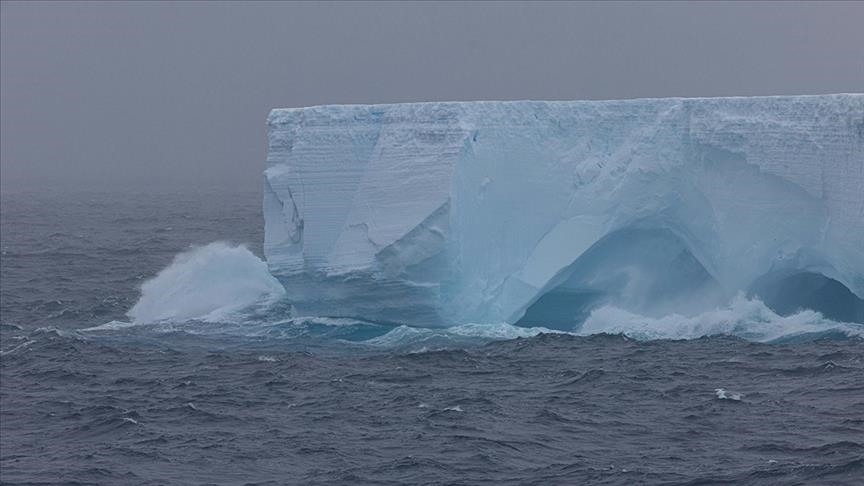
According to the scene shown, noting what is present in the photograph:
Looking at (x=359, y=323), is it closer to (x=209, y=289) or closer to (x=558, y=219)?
(x=558, y=219)

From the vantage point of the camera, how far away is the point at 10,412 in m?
13.9

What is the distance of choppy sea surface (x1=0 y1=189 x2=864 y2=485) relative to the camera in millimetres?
11414

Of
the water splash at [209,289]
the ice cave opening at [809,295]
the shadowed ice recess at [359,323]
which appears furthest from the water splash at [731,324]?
the water splash at [209,289]

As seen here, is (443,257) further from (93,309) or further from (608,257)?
(93,309)

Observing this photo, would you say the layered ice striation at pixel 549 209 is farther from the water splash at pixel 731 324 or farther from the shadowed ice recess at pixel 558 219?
the water splash at pixel 731 324

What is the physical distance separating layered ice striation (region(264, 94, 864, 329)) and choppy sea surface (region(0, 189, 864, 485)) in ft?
2.35

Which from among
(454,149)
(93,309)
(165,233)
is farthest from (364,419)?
(165,233)

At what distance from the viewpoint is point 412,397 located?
14164mm

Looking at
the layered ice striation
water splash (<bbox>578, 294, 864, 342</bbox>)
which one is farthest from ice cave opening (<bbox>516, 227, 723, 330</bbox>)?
water splash (<bbox>578, 294, 864, 342</bbox>)

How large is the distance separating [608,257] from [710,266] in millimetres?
1687

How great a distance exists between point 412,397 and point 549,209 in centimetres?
555

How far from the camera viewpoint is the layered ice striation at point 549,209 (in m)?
17.5

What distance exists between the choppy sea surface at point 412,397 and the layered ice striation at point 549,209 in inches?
28.2

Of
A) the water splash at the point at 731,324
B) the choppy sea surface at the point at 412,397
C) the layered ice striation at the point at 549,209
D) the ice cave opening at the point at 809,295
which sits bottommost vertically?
the choppy sea surface at the point at 412,397
